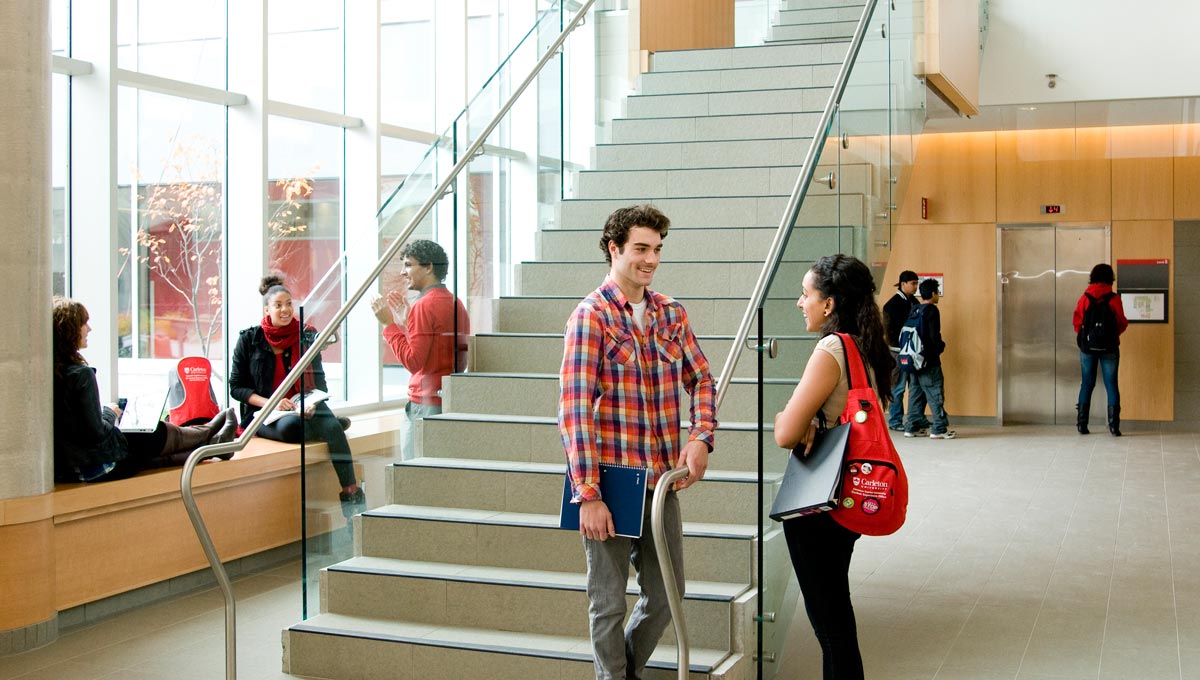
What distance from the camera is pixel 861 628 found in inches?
216

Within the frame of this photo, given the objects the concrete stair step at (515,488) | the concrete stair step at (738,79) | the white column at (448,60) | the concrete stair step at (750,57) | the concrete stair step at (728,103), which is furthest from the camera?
the white column at (448,60)

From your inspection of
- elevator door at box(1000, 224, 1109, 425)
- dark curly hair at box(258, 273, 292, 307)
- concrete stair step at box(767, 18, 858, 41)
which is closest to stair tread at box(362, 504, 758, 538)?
dark curly hair at box(258, 273, 292, 307)

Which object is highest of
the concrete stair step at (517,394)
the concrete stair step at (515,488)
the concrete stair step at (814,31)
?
the concrete stair step at (814,31)

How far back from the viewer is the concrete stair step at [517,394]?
5.55 m

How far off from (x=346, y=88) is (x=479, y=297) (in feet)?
11.4

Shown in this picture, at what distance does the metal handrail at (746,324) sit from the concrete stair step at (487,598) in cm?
60

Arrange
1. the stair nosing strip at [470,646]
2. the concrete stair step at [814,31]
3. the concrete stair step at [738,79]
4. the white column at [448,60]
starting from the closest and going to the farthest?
the stair nosing strip at [470,646] < the concrete stair step at [738,79] < the concrete stair step at [814,31] < the white column at [448,60]

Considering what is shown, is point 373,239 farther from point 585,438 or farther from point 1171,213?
point 1171,213

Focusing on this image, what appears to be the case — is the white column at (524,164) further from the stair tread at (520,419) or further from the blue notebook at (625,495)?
the blue notebook at (625,495)

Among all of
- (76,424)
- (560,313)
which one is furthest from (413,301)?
(76,424)

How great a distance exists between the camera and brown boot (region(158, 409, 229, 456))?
6.21 m

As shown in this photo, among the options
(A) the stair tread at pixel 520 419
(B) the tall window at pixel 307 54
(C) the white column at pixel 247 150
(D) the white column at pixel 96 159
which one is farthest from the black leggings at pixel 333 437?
(B) the tall window at pixel 307 54

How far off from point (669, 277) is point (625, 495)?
2.98 m

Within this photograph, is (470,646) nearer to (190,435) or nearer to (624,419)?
(624,419)
